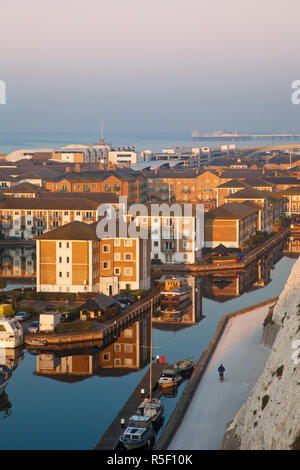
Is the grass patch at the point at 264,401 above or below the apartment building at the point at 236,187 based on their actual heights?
below

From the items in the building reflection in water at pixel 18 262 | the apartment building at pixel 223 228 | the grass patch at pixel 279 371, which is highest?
the apartment building at pixel 223 228

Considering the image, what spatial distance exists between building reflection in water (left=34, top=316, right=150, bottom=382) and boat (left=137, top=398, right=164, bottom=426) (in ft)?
9.33

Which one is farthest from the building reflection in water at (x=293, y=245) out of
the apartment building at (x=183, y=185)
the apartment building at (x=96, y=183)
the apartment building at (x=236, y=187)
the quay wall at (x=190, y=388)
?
the quay wall at (x=190, y=388)

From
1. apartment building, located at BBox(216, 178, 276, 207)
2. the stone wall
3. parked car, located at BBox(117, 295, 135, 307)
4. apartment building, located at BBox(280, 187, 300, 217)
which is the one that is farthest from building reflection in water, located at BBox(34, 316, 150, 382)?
apartment building, located at BBox(280, 187, 300, 217)

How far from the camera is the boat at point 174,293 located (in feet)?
78.7

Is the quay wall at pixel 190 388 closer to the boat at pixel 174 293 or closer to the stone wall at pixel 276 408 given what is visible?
the stone wall at pixel 276 408

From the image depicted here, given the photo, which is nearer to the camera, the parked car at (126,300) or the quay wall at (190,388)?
the quay wall at (190,388)

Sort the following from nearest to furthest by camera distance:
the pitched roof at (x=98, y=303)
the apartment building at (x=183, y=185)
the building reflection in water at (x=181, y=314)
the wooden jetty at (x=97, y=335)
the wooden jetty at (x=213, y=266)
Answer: the wooden jetty at (x=97, y=335) → the pitched roof at (x=98, y=303) → the building reflection in water at (x=181, y=314) → the wooden jetty at (x=213, y=266) → the apartment building at (x=183, y=185)

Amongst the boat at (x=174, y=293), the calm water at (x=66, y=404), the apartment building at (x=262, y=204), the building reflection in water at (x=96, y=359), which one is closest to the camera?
the calm water at (x=66, y=404)

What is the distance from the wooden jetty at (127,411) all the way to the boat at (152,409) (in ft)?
0.80

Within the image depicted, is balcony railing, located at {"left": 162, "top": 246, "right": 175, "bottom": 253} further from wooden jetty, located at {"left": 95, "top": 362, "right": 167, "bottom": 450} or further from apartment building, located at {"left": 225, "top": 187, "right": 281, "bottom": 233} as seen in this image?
wooden jetty, located at {"left": 95, "top": 362, "right": 167, "bottom": 450}
